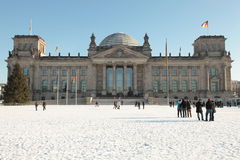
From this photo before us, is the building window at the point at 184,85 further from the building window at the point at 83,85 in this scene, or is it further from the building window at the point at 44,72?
the building window at the point at 44,72

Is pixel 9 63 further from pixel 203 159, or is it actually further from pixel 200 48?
pixel 203 159

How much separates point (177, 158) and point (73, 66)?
2990 inches

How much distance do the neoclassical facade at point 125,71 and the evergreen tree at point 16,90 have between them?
76.6 feet

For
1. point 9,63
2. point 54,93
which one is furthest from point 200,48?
point 9,63

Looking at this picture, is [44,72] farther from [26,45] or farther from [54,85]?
[26,45]

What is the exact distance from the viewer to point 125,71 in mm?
77875

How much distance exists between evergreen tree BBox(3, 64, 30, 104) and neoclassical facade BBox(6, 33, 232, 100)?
76.6ft

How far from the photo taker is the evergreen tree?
52656mm

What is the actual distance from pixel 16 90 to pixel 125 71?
3511 centimetres

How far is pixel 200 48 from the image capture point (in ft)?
269

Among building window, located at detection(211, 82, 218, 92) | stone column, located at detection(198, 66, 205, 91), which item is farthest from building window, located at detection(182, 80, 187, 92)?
building window, located at detection(211, 82, 218, 92)

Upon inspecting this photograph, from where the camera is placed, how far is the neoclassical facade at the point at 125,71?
78062 millimetres

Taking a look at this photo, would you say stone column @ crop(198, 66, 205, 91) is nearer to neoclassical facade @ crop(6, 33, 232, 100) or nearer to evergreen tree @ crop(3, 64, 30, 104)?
neoclassical facade @ crop(6, 33, 232, 100)

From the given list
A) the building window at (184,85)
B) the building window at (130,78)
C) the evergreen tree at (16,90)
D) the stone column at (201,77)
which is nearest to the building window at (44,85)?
the evergreen tree at (16,90)
